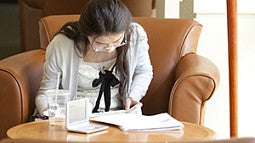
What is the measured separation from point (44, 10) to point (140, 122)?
2.22m

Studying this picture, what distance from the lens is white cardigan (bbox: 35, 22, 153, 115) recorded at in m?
2.34

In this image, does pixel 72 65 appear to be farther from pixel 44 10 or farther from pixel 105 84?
pixel 44 10

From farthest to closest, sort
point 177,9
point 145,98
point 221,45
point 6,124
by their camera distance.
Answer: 1. point 177,9
2. point 221,45
3. point 145,98
4. point 6,124

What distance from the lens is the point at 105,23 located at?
2.17 metres

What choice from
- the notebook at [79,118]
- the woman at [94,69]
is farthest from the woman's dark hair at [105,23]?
the notebook at [79,118]

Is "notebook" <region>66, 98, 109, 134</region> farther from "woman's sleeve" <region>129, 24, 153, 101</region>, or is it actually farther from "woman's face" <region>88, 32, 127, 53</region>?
"woman's sleeve" <region>129, 24, 153, 101</region>

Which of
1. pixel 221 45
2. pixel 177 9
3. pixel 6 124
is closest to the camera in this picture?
pixel 6 124

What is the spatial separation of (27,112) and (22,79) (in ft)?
0.42

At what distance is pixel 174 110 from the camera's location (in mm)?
2201

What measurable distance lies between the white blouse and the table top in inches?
16.8

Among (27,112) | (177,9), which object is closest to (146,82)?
(27,112)
